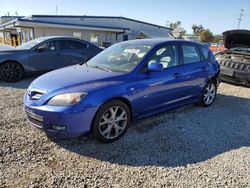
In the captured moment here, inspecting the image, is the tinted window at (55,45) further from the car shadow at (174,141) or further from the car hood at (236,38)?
the car hood at (236,38)

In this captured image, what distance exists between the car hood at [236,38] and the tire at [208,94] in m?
2.52

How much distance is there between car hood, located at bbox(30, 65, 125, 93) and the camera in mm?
3531

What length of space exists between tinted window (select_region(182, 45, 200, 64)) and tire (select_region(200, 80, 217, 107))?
0.78 meters

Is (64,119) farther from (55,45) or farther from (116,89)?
(55,45)

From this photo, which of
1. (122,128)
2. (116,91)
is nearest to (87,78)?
(116,91)

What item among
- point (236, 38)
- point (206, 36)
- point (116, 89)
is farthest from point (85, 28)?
point (206, 36)

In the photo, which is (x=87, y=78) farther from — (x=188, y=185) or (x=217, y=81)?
(x=217, y=81)

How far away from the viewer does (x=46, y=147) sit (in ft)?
11.9

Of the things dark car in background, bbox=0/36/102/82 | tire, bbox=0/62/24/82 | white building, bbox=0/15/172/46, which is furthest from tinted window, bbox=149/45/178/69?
white building, bbox=0/15/172/46

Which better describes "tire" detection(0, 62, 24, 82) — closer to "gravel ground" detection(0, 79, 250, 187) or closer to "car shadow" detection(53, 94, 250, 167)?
"gravel ground" detection(0, 79, 250, 187)

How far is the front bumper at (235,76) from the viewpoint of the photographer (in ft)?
24.1

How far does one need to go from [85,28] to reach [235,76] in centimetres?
2019

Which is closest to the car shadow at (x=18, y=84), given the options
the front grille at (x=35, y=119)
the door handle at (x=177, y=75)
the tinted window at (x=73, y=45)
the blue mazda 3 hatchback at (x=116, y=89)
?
the tinted window at (x=73, y=45)

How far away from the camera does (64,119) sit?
3322mm
